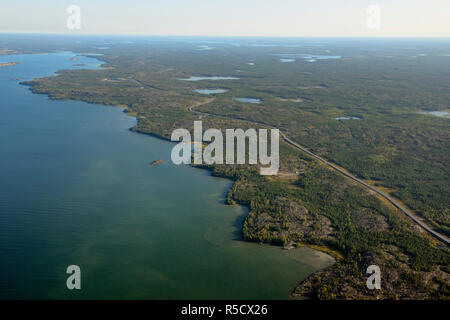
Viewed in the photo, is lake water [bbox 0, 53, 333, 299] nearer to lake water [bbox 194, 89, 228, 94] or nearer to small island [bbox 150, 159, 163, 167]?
small island [bbox 150, 159, 163, 167]

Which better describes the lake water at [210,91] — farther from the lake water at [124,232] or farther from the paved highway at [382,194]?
the lake water at [124,232]

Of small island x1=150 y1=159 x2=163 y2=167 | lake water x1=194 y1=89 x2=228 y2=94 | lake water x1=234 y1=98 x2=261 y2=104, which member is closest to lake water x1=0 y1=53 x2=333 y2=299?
small island x1=150 y1=159 x2=163 y2=167

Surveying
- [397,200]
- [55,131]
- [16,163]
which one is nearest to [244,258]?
[397,200]

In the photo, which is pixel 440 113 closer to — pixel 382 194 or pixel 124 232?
pixel 382 194

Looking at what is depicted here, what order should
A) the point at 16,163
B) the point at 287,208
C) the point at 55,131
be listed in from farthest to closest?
the point at 55,131
the point at 16,163
the point at 287,208

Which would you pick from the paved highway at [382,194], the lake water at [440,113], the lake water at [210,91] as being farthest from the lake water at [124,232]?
the lake water at [440,113]

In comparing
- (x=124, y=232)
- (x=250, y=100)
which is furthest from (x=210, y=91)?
(x=124, y=232)
